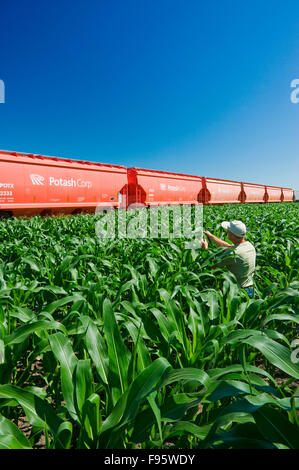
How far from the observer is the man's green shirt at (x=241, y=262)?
3773mm

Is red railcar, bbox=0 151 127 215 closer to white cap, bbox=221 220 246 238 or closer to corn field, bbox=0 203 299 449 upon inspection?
corn field, bbox=0 203 299 449

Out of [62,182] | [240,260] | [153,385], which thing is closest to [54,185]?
[62,182]

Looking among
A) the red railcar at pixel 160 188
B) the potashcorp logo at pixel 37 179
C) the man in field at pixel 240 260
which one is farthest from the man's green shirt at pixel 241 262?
the red railcar at pixel 160 188

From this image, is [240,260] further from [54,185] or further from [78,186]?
[78,186]

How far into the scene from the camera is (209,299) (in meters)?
2.42

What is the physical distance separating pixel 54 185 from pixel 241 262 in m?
10.9

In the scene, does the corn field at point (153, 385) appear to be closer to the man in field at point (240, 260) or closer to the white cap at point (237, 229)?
the man in field at point (240, 260)

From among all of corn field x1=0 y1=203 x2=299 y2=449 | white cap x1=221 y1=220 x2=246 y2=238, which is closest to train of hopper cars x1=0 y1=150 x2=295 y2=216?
corn field x1=0 y1=203 x2=299 y2=449

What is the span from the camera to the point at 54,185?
41.4 ft

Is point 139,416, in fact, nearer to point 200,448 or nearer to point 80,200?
point 200,448

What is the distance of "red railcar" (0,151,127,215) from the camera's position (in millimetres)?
11023

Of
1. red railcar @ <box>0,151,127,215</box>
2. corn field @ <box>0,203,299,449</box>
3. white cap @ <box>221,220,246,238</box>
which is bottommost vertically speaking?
corn field @ <box>0,203,299,449</box>
